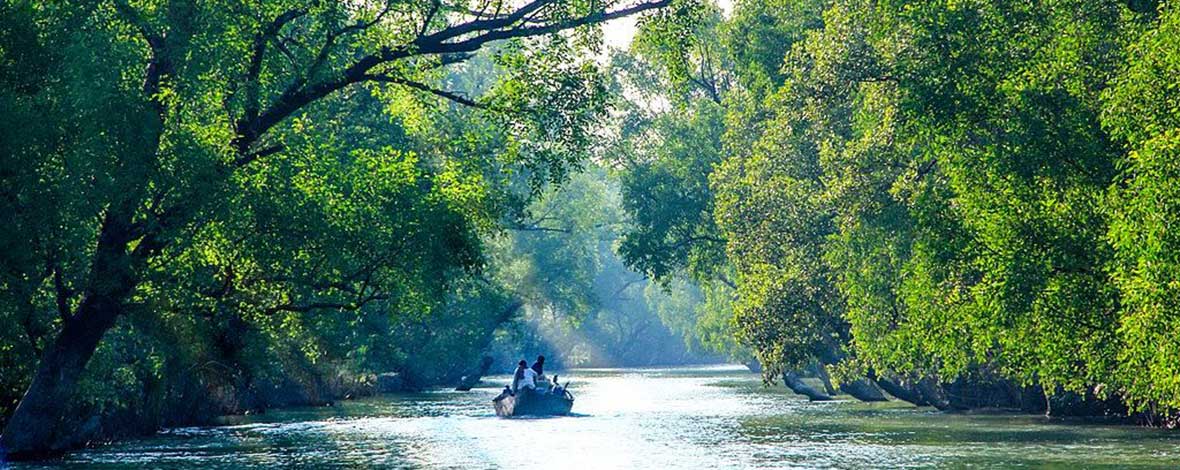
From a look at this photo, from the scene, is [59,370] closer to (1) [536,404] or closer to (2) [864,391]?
(1) [536,404]

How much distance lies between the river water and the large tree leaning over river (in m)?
3.29

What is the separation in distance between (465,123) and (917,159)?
26.8 meters

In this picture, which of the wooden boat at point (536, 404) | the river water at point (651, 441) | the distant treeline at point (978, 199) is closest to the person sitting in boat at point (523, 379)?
the wooden boat at point (536, 404)

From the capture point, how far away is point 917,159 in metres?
40.6

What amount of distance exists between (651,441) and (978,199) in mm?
11452

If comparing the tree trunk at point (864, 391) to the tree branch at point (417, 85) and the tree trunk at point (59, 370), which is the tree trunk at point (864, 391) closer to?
the tree branch at point (417, 85)

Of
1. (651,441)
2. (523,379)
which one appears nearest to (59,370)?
(651,441)

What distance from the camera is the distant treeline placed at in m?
25.6

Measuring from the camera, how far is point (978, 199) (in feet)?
101

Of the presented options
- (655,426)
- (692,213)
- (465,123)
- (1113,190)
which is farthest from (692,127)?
(1113,190)

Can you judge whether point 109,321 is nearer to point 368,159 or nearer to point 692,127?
point 368,159

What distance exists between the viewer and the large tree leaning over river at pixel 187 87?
86.8 feet

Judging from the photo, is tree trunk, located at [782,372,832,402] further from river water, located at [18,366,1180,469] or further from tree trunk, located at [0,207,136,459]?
tree trunk, located at [0,207,136,459]

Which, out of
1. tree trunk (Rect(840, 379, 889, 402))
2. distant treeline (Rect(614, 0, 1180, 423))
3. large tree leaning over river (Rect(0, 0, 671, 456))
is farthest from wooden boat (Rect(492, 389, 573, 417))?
large tree leaning over river (Rect(0, 0, 671, 456))
